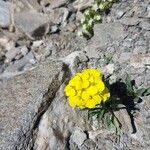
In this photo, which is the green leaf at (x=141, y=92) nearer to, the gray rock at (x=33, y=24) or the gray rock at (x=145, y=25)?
the gray rock at (x=145, y=25)

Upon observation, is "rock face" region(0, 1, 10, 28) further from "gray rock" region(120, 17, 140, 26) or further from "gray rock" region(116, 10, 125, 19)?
"gray rock" region(120, 17, 140, 26)

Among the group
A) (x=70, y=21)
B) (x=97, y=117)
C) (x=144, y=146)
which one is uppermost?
(x=70, y=21)

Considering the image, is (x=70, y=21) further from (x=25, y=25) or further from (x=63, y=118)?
(x=63, y=118)

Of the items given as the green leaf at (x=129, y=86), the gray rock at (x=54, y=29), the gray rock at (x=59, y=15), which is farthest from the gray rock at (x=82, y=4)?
the green leaf at (x=129, y=86)

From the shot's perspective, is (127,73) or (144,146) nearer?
Answer: (144,146)

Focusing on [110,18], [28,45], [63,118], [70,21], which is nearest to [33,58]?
[28,45]

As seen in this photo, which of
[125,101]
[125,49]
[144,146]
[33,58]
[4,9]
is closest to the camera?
[144,146]

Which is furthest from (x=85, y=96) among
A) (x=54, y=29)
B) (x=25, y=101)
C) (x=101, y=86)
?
(x=54, y=29)

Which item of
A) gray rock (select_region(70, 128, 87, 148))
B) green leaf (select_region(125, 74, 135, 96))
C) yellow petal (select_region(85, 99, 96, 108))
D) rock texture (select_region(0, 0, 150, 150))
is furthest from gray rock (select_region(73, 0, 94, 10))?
yellow petal (select_region(85, 99, 96, 108))
